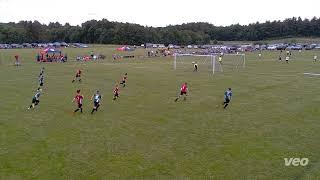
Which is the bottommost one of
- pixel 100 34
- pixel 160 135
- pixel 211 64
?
pixel 160 135

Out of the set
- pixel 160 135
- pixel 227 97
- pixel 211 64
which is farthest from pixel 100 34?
pixel 160 135

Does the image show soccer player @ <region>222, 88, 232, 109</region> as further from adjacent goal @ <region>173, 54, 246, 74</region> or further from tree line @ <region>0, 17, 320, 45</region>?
tree line @ <region>0, 17, 320, 45</region>

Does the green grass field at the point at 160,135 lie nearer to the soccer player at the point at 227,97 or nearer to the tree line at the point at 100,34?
the soccer player at the point at 227,97

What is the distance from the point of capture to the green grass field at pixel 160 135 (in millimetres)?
16906

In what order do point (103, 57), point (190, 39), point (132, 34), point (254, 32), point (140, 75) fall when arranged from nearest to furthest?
point (140, 75) < point (103, 57) < point (132, 34) < point (190, 39) < point (254, 32)

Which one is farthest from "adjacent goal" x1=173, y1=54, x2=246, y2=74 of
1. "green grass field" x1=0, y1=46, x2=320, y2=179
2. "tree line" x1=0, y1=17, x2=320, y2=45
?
"tree line" x1=0, y1=17, x2=320, y2=45

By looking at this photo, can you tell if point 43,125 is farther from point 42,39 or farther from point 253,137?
point 42,39

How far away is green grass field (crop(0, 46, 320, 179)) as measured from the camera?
16.9 m

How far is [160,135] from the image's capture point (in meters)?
22.0

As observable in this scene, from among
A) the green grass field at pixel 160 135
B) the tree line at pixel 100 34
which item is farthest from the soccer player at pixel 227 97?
the tree line at pixel 100 34

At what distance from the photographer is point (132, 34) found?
147500 mm

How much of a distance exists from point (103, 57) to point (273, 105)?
199 ft

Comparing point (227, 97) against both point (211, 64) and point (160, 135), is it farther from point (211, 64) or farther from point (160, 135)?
point (211, 64)

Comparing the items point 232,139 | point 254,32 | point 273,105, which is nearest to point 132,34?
point 254,32
